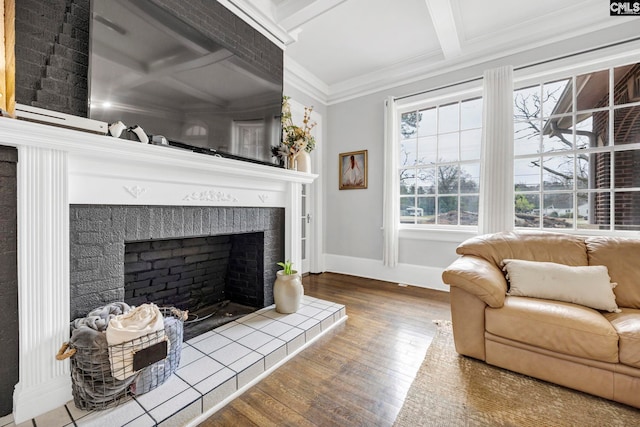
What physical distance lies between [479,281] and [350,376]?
3.32 feet

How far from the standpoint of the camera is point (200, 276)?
242 centimetres

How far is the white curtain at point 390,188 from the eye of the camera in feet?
11.9

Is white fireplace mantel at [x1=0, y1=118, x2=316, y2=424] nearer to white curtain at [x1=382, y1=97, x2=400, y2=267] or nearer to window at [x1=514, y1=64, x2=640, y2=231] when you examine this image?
white curtain at [x1=382, y1=97, x2=400, y2=267]

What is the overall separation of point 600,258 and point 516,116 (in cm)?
178

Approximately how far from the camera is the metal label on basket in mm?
1278

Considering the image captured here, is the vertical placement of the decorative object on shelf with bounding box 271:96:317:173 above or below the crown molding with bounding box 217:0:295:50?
below

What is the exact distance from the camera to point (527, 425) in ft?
4.25

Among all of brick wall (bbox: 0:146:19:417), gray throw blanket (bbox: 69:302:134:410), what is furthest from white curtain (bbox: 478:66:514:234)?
brick wall (bbox: 0:146:19:417)

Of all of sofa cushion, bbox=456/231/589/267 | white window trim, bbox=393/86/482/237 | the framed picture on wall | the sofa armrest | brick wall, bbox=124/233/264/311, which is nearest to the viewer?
the sofa armrest

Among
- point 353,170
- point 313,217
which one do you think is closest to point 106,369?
point 313,217

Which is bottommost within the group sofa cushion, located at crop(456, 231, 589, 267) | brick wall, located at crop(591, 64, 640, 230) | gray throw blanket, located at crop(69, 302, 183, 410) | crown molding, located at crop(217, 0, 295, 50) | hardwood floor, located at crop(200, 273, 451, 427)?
hardwood floor, located at crop(200, 273, 451, 427)

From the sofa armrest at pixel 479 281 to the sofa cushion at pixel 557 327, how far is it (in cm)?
8

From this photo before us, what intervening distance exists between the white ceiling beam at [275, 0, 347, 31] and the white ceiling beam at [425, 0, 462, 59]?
0.87m

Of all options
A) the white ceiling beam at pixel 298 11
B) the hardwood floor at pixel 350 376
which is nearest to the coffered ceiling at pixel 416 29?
the white ceiling beam at pixel 298 11
